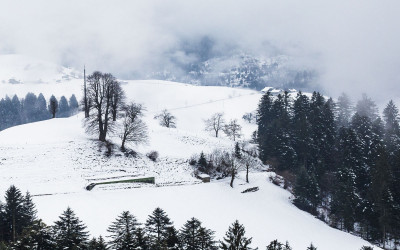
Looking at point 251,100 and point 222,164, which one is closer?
point 222,164

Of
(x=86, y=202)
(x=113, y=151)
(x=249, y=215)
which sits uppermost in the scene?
(x=113, y=151)

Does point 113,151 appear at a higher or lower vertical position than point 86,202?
higher

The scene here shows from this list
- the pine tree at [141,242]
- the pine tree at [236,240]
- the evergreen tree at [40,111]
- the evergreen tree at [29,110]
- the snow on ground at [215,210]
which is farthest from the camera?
the evergreen tree at [40,111]

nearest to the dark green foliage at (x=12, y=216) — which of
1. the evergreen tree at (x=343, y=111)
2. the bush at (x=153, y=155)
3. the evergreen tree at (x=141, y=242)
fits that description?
the evergreen tree at (x=141, y=242)

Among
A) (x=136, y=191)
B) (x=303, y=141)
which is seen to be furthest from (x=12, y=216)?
(x=303, y=141)

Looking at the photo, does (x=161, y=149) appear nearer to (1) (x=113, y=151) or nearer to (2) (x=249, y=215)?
(1) (x=113, y=151)

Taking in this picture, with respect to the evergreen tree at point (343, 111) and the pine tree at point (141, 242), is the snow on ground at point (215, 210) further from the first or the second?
the evergreen tree at point (343, 111)

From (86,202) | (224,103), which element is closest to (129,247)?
(86,202)
